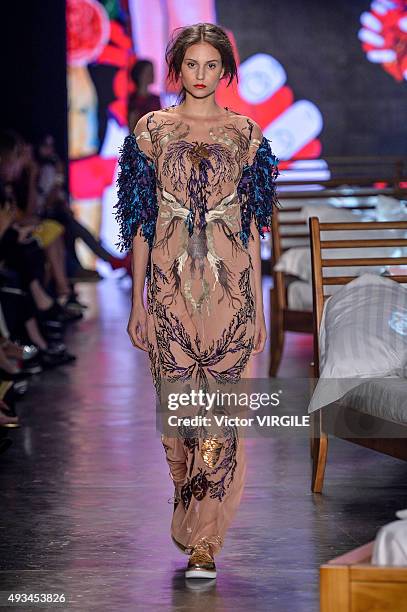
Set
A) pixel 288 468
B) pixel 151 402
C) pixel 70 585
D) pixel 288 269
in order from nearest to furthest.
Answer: pixel 70 585
pixel 288 468
pixel 151 402
pixel 288 269

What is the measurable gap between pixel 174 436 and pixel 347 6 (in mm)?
10899

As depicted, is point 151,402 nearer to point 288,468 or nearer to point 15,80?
point 288,468

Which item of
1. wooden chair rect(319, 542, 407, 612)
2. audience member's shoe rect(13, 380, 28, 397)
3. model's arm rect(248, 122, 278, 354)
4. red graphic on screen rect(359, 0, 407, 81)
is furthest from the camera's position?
red graphic on screen rect(359, 0, 407, 81)

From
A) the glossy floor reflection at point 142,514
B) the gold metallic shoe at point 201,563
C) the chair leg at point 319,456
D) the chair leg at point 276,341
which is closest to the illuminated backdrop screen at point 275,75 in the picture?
the chair leg at point 276,341

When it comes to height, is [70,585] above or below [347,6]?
below

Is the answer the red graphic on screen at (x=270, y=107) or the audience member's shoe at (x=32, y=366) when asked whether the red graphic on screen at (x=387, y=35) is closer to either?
the red graphic on screen at (x=270, y=107)

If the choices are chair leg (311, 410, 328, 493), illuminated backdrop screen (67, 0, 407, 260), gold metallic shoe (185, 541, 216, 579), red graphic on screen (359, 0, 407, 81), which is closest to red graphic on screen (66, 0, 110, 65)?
illuminated backdrop screen (67, 0, 407, 260)

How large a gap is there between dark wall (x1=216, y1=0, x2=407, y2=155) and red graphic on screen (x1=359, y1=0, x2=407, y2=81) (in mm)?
74

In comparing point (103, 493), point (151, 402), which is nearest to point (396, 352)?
point (103, 493)

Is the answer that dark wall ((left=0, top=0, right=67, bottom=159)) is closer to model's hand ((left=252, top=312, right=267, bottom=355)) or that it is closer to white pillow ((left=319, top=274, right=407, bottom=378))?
white pillow ((left=319, top=274, right=407, bottom=378))

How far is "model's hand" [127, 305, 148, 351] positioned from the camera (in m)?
3.35

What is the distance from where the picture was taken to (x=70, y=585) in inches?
128

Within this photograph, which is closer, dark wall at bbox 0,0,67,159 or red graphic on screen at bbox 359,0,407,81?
dark wall at bbox 0,0,67,159

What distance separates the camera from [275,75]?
1350cm
